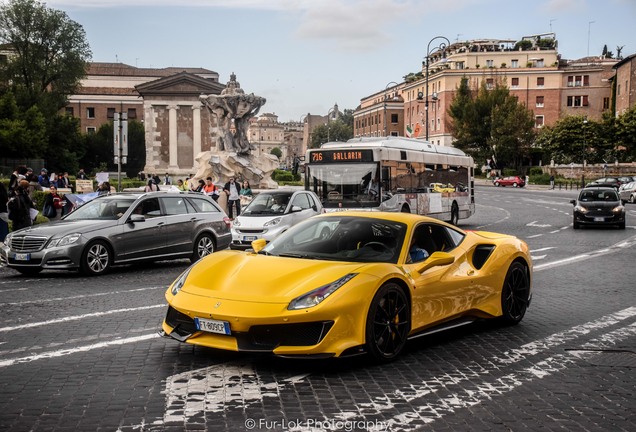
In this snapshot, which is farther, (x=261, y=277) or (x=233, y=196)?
(x=233, y=196)

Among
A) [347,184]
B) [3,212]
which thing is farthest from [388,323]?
[347,184]

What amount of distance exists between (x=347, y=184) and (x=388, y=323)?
→ 16.2 meters

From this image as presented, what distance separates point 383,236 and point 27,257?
8.37m

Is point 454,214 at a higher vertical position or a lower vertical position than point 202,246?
lower

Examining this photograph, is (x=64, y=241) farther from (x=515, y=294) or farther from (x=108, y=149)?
(x=108, y=149)

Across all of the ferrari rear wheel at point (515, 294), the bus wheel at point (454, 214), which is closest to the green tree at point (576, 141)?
the bus wheel at point (454, 214)

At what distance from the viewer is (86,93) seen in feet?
351

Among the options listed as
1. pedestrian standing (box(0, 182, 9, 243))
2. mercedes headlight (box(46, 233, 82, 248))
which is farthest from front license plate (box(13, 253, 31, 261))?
pedestrian standing (box(0, 182, 9, 243))

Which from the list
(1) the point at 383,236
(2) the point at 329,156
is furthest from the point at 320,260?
(2) the point at 329,156

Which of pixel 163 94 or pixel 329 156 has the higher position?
pixel 163 94

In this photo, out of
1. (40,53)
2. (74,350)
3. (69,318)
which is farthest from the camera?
(40,53)

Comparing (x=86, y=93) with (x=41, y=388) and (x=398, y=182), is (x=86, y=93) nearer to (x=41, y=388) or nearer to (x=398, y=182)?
(x=398, y=182)

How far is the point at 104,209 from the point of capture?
14547 mm

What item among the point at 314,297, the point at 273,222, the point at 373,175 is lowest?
the point at 273,222
